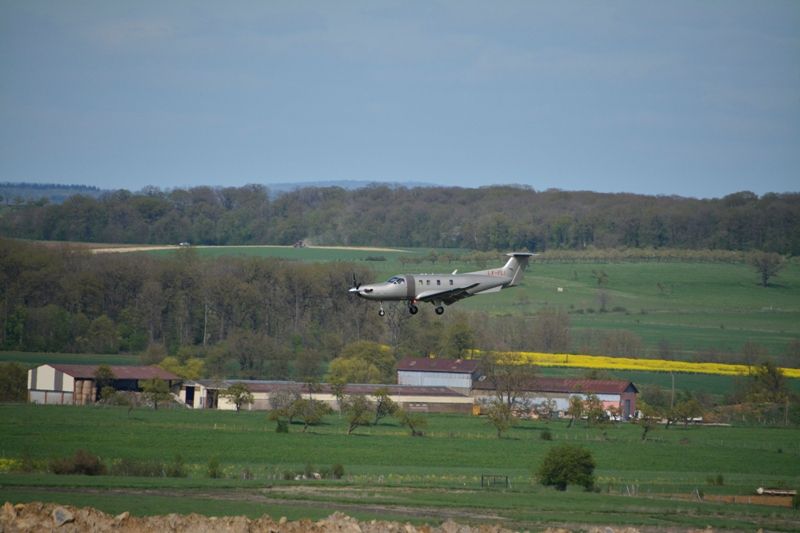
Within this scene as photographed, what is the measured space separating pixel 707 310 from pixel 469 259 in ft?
105

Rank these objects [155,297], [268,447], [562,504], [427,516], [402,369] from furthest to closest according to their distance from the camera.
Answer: [155,297] → [402,369] → [268,447] → [562,504] → [427,516]

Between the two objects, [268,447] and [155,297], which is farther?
[155,297]

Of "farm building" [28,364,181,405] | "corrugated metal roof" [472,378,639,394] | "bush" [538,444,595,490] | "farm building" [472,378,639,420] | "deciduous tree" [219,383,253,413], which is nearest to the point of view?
"bush" [538,444,595,490]

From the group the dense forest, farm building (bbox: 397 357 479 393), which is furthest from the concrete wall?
the dense forest

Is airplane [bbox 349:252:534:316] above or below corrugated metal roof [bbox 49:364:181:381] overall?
above

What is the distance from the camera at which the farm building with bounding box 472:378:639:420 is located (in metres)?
123

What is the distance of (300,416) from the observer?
10906 centimetres

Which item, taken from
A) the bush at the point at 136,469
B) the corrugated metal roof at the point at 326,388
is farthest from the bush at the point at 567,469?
the corrugated metal roof at the point at 326,388

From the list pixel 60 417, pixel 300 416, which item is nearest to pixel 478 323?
pixel 300 416

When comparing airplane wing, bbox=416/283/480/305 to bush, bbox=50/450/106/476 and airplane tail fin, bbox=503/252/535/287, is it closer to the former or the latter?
airplane tail fin, bbox=503/252/535/287

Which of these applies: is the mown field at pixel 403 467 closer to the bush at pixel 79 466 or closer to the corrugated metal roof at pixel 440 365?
the bush at pixel 79 466

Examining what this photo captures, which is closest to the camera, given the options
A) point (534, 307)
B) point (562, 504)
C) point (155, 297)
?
point (562, 504)

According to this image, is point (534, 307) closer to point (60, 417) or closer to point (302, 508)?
point (60, 417)

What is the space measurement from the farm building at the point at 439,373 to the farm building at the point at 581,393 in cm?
432
